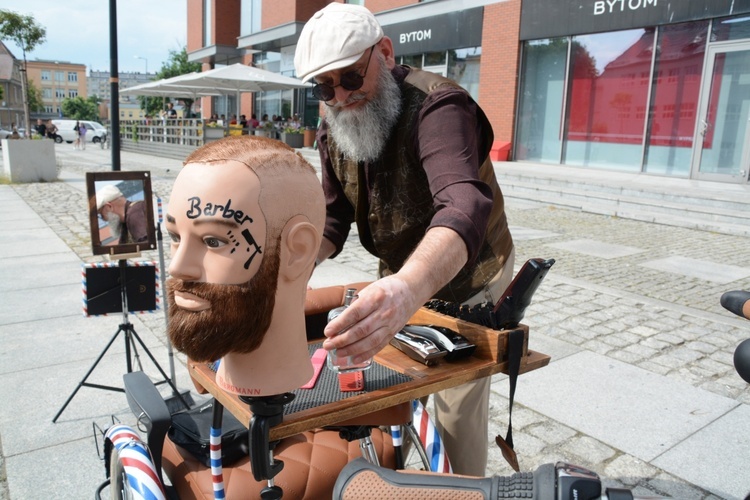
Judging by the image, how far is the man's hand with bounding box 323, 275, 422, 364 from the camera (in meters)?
1.08

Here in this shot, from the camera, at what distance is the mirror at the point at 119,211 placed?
10.8ft

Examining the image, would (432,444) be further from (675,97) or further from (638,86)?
(638,86)

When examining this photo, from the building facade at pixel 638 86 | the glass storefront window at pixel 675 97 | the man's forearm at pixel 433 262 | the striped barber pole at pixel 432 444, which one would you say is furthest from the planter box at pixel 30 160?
the man's forearm at pixel 433 262

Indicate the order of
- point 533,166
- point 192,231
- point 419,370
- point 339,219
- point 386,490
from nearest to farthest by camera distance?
point 386,490 → point 192,231 → point 419,370 → point 339,219 → point 533,166

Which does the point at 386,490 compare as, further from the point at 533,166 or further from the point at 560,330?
the point at 533,166

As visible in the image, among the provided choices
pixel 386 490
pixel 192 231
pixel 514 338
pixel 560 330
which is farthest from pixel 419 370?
pixel 560 330

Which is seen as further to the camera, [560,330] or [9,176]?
[9,176]

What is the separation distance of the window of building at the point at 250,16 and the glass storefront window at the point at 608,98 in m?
17.2

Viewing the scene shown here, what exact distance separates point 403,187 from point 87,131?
4220 cm

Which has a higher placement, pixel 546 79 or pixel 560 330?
pixel 546 79

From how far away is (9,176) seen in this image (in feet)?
50.2

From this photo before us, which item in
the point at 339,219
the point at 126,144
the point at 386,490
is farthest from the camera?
the point at 126,144

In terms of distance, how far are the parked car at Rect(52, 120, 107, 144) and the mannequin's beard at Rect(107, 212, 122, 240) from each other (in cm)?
3671

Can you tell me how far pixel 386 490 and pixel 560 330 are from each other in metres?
4.12
